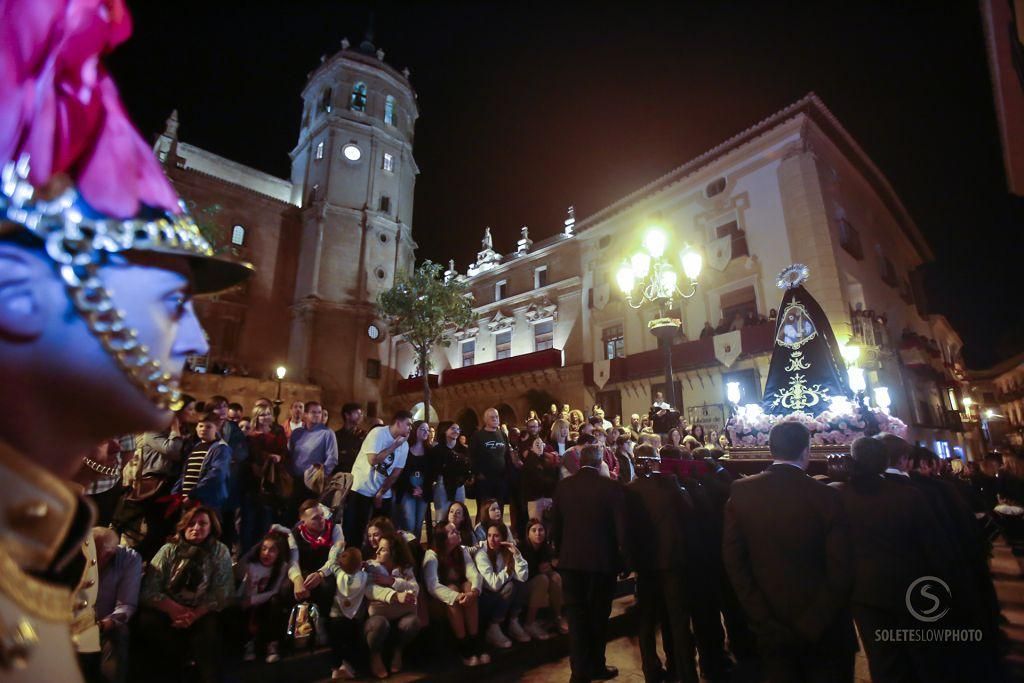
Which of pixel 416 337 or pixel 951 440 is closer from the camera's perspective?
pixel 951 440

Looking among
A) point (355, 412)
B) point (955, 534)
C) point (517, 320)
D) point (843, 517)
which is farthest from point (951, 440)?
point (355, 412)

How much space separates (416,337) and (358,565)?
76.7 feet

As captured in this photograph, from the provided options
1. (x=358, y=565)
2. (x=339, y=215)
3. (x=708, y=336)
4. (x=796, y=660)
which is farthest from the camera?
(x=339, y=215)

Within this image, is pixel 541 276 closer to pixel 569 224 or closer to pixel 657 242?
pixel 569 224

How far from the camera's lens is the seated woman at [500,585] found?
5781mm

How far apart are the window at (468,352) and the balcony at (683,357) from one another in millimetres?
11196

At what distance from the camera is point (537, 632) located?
607cm

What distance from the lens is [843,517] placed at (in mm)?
3869

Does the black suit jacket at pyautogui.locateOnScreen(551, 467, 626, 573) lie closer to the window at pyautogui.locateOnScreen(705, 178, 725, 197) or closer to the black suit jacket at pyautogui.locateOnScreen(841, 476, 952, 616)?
the black suit jacket at pyautogui.locateOnScreen(841, 476, 952, 616)

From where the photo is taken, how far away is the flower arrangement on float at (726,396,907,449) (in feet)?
24.9

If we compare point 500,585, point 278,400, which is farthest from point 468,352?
point 500,585

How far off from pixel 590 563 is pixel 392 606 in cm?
225

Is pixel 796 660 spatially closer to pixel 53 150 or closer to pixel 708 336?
pixel 53 150

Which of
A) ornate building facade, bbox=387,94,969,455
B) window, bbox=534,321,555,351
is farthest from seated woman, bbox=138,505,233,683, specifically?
window, bbox=534,321,555,351
